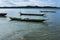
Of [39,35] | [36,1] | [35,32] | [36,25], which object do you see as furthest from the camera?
[36,1]

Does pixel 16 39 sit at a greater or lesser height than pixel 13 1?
lesser

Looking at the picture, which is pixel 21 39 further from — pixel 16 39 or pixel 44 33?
pixel 44 33

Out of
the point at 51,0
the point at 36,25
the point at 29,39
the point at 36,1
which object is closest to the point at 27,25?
the point at 36,25

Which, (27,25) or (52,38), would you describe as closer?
(52,38)

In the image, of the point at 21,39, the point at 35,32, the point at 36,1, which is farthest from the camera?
the point at 36,1

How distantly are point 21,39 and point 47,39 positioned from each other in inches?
68.2

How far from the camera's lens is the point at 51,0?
4938 cm

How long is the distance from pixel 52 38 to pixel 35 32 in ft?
6.96

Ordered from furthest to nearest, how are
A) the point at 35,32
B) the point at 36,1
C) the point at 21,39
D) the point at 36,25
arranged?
the point at 36,1 < the point at 36,25 < the point at 35,32 < the point at 21,39

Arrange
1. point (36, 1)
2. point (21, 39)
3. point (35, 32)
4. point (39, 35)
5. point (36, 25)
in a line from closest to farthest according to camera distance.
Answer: point (21, 39) < point (39, 35) < point (35, 32) < point (36, 25) < point (36, 1)

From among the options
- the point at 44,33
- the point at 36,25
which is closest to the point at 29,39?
the point at 44,33

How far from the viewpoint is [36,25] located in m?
17.6

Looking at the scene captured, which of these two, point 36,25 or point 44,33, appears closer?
point 44,33

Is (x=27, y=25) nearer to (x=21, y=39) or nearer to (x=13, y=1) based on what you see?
(x=21, y=39)
